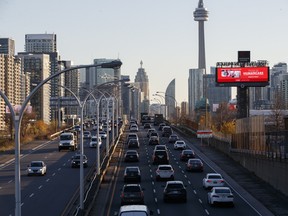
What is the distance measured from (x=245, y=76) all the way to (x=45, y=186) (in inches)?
2199

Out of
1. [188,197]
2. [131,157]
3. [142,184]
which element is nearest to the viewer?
[188,197]

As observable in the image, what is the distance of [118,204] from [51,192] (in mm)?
7800

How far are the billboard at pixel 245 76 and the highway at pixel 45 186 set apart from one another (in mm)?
26098

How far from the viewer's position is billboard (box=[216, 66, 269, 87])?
10288 cm

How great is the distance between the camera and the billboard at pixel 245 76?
Result: 4050 inches

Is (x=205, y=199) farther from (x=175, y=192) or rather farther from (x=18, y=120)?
(x=18, y=120)

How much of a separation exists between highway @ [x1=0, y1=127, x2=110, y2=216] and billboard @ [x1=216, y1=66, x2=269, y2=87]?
26098 mm

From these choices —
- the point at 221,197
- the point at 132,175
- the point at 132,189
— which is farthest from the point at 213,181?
the point at 132,189

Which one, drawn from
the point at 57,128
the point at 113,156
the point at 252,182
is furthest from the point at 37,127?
the point at 252,182

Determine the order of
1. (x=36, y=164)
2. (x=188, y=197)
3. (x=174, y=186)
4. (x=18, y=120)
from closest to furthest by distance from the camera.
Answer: (x=18, y=120)
(x=174, y=186)
(x=188, y=197)
(x=36, y=164)

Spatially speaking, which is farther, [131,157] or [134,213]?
[131,157]

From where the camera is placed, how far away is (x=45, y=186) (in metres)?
52.4

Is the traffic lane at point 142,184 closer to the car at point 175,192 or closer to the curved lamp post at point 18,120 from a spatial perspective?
the car at point 175,192

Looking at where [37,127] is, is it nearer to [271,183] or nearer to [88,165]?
[88,165]
